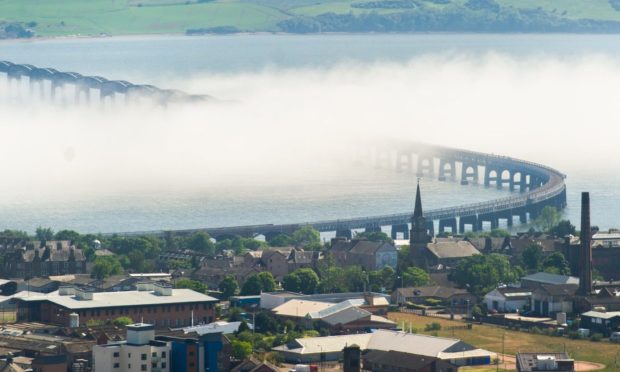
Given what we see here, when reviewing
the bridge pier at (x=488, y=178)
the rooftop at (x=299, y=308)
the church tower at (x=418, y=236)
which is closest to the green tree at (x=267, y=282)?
the rooftop at (x=299, y=308)

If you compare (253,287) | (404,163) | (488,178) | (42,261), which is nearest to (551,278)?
(253,287)

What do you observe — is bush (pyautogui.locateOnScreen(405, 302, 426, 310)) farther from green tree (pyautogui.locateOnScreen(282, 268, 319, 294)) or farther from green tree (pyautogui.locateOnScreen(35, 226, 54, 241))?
green tree (pyautogui.locateOnScreen(35, 226, 54, 241))

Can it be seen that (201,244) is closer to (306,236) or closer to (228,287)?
(306,236)

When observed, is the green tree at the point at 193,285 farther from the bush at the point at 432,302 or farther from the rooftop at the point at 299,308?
the bush at the point at 432,302

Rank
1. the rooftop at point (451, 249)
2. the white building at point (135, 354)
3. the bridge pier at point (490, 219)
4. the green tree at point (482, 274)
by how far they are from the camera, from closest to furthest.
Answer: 1. the white building at point (135, 354)
2. the green tree at point (482, 274)
3. the rooftop at point (451, 249)
4. the bridge pier at point (490, 219)

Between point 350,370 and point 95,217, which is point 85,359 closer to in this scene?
point 350,370

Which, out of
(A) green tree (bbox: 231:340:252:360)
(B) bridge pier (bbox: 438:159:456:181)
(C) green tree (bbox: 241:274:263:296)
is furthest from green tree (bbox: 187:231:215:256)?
(B) bridge pier (bbox: 438:159:456:181)
